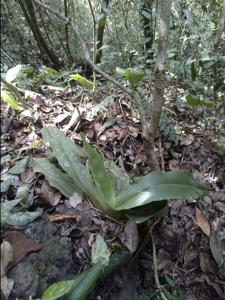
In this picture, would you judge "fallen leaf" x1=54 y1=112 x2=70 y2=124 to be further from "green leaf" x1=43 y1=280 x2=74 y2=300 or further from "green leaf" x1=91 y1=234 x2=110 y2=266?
"green leaf" x1=43 y1=280 x2=74 y2=300

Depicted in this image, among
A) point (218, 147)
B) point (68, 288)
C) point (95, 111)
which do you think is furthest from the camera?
point (218, 147)

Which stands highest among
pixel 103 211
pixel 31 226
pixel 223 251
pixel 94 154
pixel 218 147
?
pixel 94 154

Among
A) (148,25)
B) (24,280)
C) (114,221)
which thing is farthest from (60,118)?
(148,25)

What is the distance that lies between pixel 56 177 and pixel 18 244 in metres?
0.42

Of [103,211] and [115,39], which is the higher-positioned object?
[115,39]

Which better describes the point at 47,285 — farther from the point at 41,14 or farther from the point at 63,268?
the point at 41,14

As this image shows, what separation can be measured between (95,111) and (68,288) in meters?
1.01

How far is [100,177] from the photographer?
141 cm

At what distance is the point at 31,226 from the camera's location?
4.19 feet

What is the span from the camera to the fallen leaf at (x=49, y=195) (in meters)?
1.49

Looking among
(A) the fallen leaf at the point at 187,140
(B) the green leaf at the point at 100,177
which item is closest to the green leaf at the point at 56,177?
(B) the green leaf at the point at 100,177

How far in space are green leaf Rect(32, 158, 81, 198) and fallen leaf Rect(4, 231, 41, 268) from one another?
33 centimetres

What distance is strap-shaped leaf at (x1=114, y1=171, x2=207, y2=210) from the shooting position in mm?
1322

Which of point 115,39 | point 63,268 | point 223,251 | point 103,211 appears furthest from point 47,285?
point 115,39
